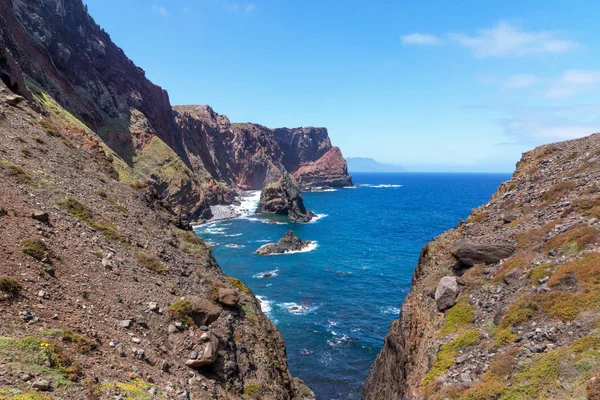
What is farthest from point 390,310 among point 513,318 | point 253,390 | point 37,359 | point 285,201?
point 285,201

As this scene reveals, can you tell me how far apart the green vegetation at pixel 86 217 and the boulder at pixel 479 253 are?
77.7ft

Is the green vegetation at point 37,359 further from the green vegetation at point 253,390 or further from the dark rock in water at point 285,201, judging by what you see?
the dark rock in water at point 285,201

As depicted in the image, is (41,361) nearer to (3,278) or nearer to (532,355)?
(3,278)

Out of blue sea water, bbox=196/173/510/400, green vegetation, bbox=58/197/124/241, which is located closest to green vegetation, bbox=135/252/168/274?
green vegetation, bbox=58/197/124/241

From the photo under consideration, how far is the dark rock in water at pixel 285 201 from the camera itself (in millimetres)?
130650

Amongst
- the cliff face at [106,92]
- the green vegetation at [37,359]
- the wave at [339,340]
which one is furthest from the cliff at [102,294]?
the cliff face at [106,92]

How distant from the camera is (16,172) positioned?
882 inches

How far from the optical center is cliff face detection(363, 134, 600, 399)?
515 inches

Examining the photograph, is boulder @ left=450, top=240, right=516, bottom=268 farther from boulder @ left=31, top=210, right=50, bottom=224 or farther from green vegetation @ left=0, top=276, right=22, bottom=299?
boulder @ left=31, top=210, right=50, bottom=224

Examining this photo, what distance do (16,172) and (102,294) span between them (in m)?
11.8

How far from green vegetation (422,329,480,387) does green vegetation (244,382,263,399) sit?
8.94m

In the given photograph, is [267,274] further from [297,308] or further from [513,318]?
[513,318]

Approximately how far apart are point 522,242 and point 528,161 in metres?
19.8

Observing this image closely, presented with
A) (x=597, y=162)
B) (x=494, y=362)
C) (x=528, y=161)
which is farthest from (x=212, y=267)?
(x=528, y=161)
